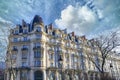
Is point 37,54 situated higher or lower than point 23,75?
higher

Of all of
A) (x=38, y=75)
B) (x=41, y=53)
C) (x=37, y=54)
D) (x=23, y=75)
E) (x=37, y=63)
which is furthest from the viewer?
(x=37, y=54)

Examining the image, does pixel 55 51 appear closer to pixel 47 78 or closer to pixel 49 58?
pixel 49 58

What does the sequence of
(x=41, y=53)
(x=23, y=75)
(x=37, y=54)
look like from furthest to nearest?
(x=37, y=54) → (x=41, y=53) → (x=23, y=75)

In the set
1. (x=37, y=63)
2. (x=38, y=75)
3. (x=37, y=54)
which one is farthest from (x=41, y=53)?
(x=38, y=75)

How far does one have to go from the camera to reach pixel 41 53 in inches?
2010

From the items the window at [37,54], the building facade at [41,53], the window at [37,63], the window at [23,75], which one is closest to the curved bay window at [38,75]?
the building facade at [41,53]

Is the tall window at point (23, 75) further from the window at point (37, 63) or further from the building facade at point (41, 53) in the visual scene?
the window at point (37, 63)

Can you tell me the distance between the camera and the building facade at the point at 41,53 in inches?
1977

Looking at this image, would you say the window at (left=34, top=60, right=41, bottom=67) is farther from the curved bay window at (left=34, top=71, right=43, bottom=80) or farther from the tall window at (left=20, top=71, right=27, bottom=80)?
the tall window at (left=20, top=71, right=27, bottom=80)

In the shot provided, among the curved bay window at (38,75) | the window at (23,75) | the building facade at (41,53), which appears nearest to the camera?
the curved bay window at (38,75)

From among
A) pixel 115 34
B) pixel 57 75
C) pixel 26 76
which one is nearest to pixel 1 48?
pixel 115 34

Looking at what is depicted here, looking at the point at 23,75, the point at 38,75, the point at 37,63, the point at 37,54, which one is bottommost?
the point at 38,75

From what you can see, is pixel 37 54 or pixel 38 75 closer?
pixel 38 75

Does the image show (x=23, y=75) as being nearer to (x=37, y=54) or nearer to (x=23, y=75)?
(x=23, y=75)
